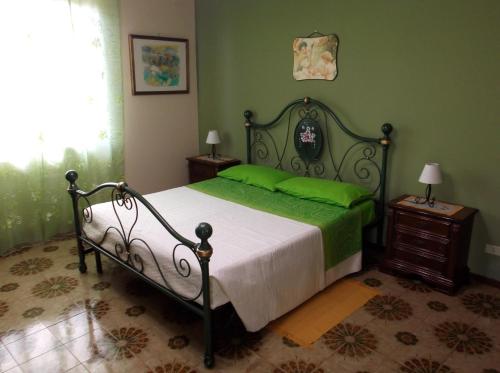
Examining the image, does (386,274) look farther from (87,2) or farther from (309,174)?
(87,2)

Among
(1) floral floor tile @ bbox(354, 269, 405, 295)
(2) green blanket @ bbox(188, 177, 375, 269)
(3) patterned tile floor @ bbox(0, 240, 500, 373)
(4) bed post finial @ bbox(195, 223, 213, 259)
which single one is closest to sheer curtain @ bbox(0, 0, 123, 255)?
(3) patterned tile floor @ bbox(0, 240, 500, 373)

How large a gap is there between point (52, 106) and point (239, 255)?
249 centimetres

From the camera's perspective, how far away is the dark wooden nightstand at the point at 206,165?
4.33 metres

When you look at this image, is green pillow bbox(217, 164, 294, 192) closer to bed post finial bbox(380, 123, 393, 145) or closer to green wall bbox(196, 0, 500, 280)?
green wall bbox(196, 0, 500, 280)

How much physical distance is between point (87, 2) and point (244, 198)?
7.69ft

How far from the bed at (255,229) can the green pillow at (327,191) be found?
0.04m

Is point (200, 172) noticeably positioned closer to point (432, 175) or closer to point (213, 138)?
point (213, 138)

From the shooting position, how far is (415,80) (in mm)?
3049

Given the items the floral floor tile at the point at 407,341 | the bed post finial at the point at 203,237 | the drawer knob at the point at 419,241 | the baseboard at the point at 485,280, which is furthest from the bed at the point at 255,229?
the baseboard at the point at 485,280

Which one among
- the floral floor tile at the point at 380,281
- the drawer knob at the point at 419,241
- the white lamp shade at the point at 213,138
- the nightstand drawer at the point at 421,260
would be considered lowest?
the floral floor tile at the point at 380,281

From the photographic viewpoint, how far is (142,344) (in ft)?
7.64

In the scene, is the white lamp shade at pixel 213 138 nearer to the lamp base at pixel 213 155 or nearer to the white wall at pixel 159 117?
the lamp base at pixel 213 155

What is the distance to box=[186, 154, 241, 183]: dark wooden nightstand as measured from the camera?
433 centimetres

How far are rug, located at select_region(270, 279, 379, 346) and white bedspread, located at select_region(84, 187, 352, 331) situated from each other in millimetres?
86
